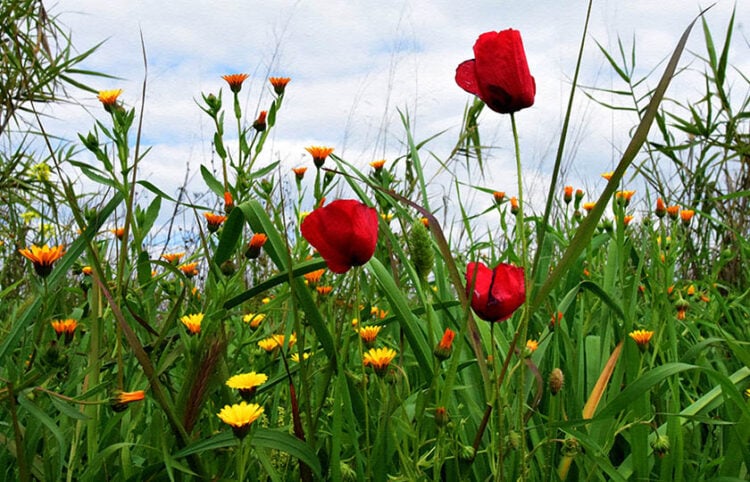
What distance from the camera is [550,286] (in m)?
0.64

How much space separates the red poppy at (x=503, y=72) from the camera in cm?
68

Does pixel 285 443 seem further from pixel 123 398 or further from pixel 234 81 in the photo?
pixel 234 81

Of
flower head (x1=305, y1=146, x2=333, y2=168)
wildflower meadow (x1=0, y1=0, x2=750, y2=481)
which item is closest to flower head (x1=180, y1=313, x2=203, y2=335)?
wildflower meadow (x1=0, y1=0, x2=750, y2=481)

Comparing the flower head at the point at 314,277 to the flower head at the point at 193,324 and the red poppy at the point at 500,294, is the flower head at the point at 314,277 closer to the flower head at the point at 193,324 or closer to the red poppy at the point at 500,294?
the flower head at the point at 193,324

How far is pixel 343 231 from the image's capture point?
2.34 feet

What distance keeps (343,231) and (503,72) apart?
0.72 feet

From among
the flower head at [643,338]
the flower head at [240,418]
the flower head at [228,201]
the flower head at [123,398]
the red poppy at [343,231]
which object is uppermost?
the flower head at [228,201]

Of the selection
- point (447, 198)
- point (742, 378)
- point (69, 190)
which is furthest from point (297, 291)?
point (447, 198)

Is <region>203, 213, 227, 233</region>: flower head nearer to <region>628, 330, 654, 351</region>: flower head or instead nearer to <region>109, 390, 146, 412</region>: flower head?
<region>109, 390, 146, 412</region>: flower head

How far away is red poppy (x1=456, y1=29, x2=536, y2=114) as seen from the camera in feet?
2.25

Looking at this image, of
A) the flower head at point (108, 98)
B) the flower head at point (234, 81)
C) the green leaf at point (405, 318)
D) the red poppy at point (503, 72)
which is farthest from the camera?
the flower head at point (234, 81)

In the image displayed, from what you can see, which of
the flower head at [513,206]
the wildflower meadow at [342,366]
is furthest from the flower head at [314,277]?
the flower head at [513,206]

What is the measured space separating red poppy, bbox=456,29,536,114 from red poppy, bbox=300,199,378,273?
0.55ft

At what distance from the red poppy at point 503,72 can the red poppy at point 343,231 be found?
0.55ft
